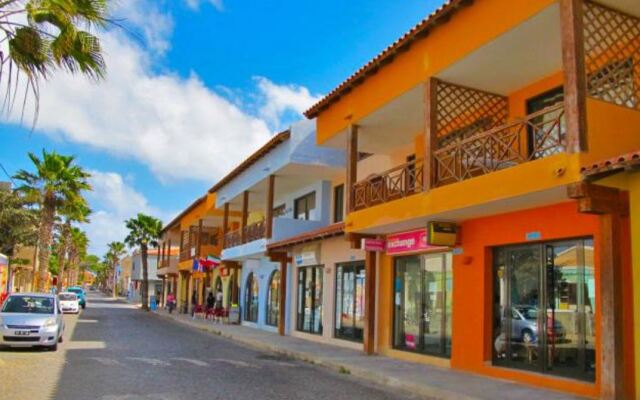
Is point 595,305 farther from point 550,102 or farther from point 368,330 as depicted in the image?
point 368,330

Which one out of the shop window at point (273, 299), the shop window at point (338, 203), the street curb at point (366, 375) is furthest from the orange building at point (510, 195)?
the shop window at point (273, 299)

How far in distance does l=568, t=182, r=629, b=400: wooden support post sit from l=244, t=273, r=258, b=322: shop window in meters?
22.0

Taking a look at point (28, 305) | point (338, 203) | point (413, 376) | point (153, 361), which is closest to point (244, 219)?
point (338, 203)

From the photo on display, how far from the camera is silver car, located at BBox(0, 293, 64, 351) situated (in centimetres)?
1521

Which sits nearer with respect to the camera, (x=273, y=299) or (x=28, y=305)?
(x=28, y=305)

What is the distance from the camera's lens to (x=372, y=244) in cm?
1623

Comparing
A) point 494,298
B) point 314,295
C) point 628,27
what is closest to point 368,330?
point 494,298

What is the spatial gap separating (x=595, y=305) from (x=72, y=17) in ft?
35.9

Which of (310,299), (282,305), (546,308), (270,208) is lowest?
(282,305)

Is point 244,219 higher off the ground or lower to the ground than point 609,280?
higher

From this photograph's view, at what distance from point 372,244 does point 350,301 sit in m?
3.97

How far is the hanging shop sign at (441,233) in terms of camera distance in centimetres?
1323

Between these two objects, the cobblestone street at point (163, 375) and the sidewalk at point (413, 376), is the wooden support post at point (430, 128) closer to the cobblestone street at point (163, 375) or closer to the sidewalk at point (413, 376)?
the sidewalk at point (413, 376)

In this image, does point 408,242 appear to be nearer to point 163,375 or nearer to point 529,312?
point 529,312
